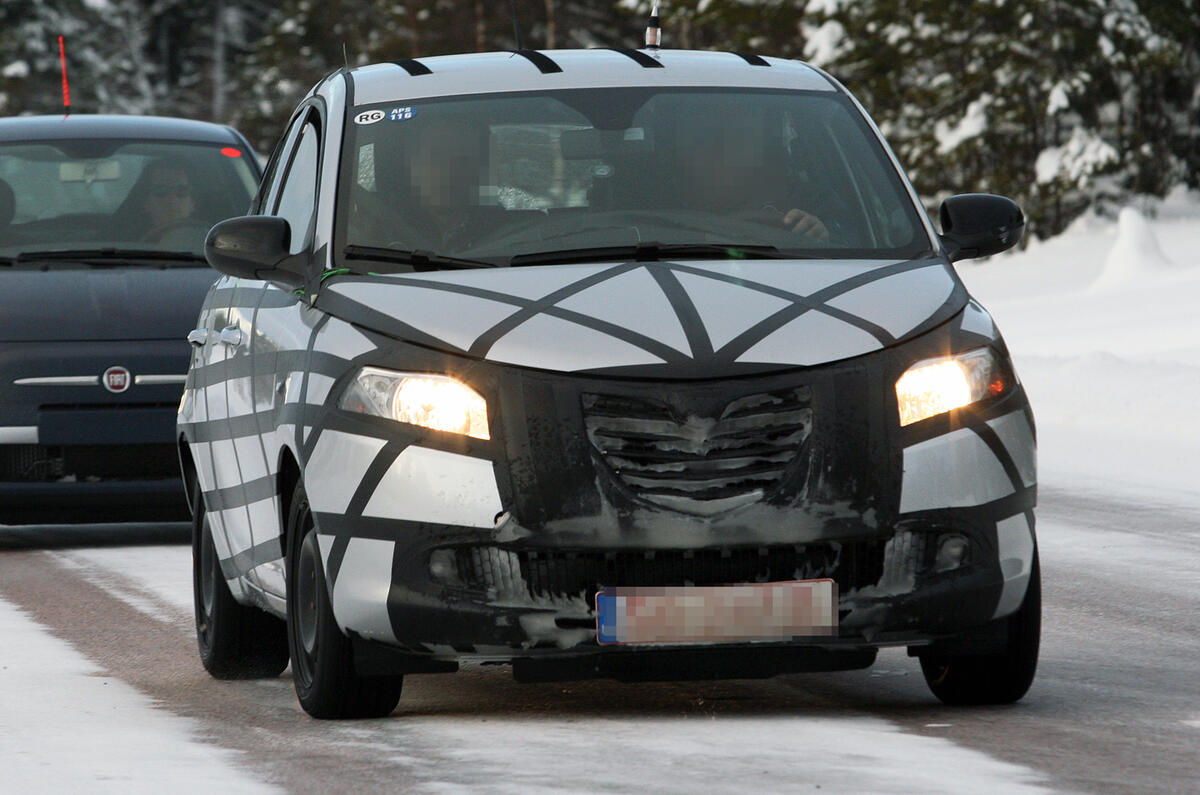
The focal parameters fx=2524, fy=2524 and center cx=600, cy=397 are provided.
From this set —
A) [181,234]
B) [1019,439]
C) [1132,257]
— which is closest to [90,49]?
[1132,257]

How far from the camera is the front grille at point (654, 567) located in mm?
5742

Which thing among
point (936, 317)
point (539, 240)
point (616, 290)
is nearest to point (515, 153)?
point (539, 240)

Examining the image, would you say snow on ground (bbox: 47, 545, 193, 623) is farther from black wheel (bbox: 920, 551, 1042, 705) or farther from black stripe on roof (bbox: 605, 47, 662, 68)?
black wheel (bbox: 920, 551, 1042, 705)

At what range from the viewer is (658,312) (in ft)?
19.4

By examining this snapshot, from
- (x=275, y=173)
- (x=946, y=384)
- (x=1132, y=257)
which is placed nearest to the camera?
(x=946, y=384)

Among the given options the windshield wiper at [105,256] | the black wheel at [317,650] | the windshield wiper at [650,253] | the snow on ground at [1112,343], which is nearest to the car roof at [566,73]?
the windshield wiper at [650,253]

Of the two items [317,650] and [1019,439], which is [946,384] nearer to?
[1019,439]

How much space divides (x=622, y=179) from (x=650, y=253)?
1.33 feet

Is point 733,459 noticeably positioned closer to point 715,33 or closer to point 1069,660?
point 1069,660

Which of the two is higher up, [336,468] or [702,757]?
[336,468]

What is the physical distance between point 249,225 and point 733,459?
1.79m

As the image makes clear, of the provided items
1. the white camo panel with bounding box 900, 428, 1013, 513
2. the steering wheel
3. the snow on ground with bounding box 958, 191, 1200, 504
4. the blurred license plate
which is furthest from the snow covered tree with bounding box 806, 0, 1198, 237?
the blurred license plate

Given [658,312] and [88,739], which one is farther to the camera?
[88,739]

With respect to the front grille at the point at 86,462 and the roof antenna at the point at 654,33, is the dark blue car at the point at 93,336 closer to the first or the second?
the front grille at the point at 86,462
